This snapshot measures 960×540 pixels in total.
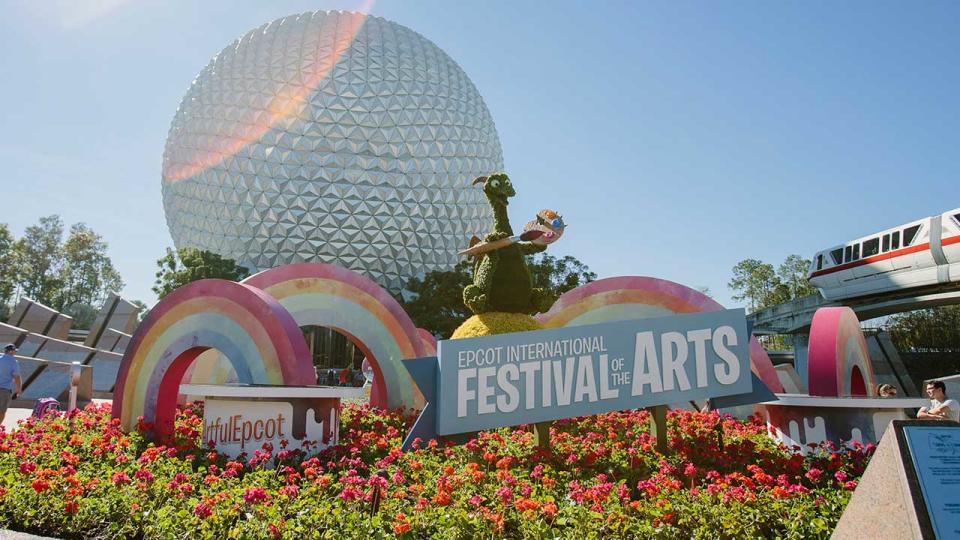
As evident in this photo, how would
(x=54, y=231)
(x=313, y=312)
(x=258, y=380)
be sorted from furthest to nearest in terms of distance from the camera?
(x=54, y=231) → (x=313, y=312) → (x=258, y=380)

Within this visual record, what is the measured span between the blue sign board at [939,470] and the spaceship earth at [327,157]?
2736cm

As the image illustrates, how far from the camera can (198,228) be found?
31969 mm

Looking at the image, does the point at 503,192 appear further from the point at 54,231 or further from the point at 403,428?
the point at 54,231

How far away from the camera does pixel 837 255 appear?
25031mm

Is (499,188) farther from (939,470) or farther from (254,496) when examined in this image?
(939,470)

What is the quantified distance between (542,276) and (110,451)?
22.3m

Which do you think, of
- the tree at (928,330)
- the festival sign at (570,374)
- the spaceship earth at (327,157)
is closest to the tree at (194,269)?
the spaceship earth at (327,157)

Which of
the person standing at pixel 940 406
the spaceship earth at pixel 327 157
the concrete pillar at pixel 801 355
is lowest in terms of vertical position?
the person standing at pixel 940 406

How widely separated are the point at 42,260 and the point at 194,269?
134ft

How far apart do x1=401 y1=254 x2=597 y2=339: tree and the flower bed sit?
64.1ft

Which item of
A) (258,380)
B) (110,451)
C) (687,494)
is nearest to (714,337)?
(687,494)

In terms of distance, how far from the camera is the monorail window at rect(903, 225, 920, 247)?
20562 mm

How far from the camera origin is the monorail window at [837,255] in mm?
24766

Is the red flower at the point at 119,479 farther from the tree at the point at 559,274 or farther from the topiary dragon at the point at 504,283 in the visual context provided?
the tree at the point at 559,274
